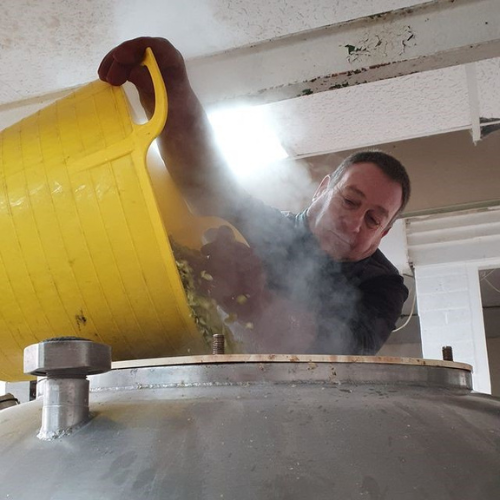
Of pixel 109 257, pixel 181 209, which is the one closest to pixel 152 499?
pixel 109 257

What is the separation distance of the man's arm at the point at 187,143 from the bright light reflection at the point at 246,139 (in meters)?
0.47

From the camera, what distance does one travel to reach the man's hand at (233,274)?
81cm

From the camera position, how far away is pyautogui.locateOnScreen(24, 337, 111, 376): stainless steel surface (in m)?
0.54

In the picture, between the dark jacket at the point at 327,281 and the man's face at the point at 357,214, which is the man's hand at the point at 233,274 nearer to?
the dark jacket at the point at 327,281

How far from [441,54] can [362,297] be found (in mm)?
527

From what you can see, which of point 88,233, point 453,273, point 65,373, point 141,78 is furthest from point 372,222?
point 453,273

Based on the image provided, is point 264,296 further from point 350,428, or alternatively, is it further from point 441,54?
point 441,54

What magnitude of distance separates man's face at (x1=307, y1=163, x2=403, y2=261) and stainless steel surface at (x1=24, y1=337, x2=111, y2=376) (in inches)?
31.7

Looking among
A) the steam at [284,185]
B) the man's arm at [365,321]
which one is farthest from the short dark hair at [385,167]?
the steam at [284,185]

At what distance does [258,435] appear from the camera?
528mm

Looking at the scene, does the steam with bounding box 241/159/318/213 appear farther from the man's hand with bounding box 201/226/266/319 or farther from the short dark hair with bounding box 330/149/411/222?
the man's hand with bounding box 201/226/266/319

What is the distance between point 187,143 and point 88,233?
0.31 m

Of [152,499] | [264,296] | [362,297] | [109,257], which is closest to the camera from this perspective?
[152,499]

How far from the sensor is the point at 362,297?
4.16 ft
